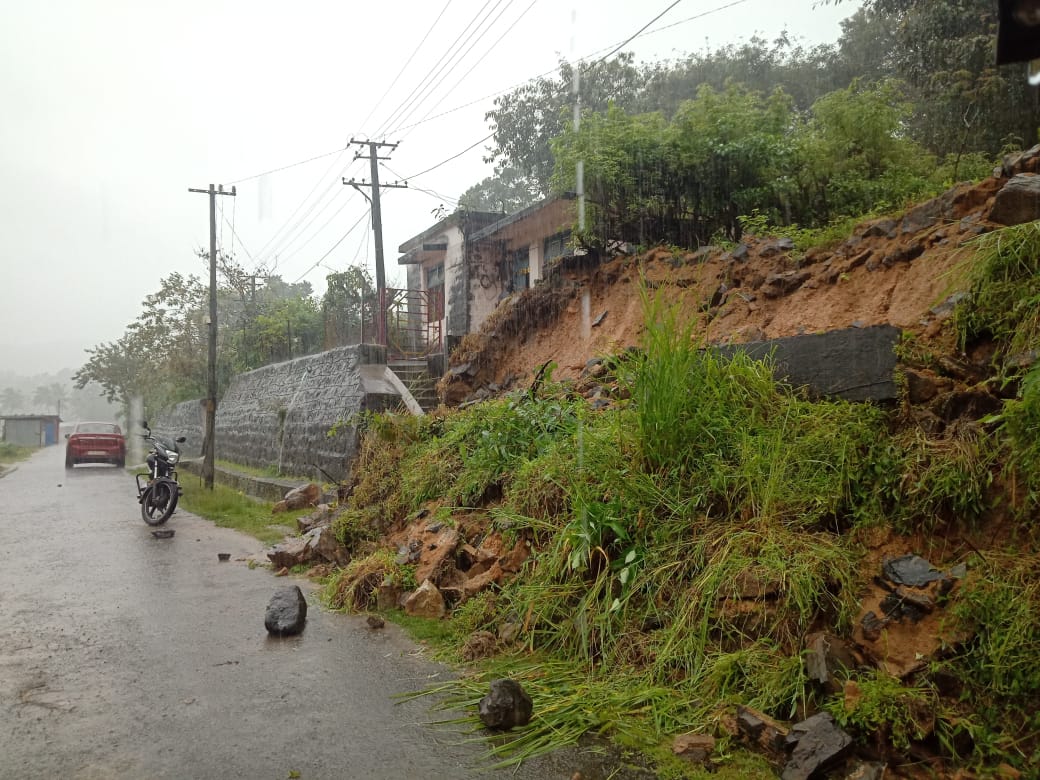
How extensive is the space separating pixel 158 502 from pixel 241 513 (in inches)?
50.0

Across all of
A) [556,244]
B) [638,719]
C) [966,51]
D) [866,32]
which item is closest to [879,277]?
[638,719]

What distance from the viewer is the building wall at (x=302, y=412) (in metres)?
12.9

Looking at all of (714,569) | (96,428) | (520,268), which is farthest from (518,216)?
(96,428)

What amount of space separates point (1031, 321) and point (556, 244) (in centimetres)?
1324

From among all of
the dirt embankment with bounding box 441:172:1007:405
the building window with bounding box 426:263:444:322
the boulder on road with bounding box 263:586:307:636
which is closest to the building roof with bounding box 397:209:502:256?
the building window with bounding box 426:263:444:322

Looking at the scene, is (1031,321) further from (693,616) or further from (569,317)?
(569,317)

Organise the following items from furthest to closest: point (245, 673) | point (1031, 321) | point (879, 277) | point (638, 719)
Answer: point (879, 277) → point (245, 673) → point (1031, 321) → point (638, 719)

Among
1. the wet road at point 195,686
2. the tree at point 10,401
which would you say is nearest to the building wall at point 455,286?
the wet road at point 195,686

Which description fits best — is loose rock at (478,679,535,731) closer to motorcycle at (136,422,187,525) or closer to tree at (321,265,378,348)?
motorcycle at (136,422,187,525)

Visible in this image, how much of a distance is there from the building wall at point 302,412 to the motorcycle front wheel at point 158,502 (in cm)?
261

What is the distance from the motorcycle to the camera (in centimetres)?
1086

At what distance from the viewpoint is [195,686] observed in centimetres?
411

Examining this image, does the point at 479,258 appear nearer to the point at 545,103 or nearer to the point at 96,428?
the point at 545,103

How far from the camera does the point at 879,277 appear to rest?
20.1ft
